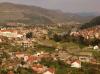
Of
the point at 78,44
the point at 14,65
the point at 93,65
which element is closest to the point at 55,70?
the point at 14,65

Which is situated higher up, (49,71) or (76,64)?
(49,71)

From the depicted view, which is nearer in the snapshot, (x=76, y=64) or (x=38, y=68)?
(x=38, y=68)

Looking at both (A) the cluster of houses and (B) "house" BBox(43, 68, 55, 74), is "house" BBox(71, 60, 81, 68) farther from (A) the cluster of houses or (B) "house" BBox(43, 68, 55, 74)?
(B) "house" BBox(43, 68, 55, 74)

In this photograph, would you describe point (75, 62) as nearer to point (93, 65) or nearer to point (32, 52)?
point (93, 65)

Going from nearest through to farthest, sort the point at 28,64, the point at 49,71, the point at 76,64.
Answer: the point at 49,71, the point at 28,64, the point at 76,64

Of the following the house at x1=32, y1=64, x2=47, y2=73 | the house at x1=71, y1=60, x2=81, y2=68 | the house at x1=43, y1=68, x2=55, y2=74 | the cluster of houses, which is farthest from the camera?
the house at x1=71, y1=60, x2=81, y2=68

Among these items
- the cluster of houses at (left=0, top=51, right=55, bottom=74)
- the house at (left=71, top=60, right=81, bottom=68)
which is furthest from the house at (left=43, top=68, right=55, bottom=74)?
the house at (left=71, top=60, right=81, bottom=68)

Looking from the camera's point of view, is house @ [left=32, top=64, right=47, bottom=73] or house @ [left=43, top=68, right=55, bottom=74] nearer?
house @ [left=43, top=68, right=55, bottom=74]

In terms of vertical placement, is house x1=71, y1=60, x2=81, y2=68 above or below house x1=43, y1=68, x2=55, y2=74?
below

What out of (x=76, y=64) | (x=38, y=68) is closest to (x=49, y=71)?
(x=38, y=68)

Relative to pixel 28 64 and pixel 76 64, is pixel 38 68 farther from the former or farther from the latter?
pixel 76 64

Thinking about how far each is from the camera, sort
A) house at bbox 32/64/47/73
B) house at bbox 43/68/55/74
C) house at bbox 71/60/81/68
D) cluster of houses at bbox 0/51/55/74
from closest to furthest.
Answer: house at bbox 43/68/55/74
cluster of houses at bbox 0/51/55/74
house at bbox 32/64/47/73
house at bbox 71/60/81/68
